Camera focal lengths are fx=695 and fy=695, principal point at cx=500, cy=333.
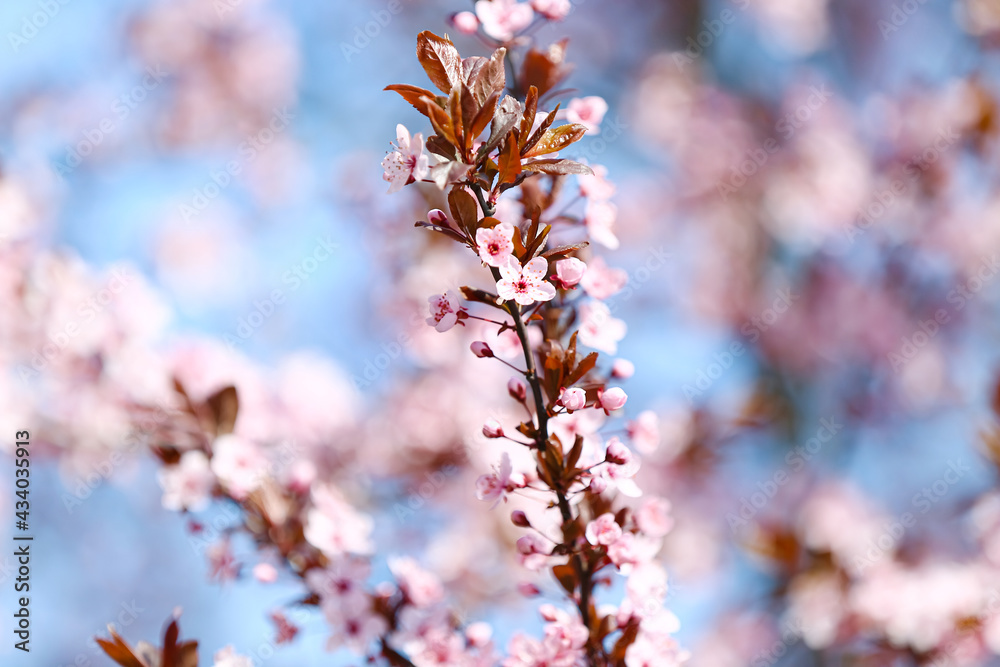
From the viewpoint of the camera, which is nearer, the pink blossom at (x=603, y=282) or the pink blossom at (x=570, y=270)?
the pink blossom at (x=570, y=270)

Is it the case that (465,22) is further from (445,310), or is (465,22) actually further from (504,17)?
(445,310)

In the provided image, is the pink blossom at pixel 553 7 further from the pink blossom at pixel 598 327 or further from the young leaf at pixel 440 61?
the pink blossom at pixel 598 327

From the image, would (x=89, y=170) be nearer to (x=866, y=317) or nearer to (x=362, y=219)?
(x=362, y=219)

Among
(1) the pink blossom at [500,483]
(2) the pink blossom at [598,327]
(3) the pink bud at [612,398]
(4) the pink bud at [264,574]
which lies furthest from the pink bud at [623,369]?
(4) the pink bud at [264,574]

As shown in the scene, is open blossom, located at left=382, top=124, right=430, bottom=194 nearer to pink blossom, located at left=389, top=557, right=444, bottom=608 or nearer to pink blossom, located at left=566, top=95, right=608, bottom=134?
pink blossom, located at left=566, top=95, right=608, bottom=134

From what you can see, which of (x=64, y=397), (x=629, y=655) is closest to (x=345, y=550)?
(x=629, y=655)

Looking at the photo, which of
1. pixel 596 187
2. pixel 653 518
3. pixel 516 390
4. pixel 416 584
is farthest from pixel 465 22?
pixel 416 584
